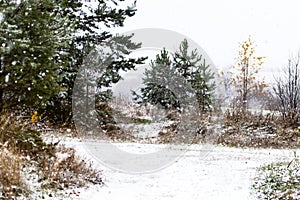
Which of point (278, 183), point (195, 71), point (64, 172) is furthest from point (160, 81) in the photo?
point (64, 172)

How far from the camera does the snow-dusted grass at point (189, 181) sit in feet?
23.0

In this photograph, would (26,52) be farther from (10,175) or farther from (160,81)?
(160,81)

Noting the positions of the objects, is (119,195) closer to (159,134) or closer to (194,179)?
(194,179)

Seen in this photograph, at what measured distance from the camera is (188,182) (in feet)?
26.4

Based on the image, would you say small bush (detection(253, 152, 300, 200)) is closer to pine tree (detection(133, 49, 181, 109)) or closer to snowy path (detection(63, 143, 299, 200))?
snowy path (detection(63, 143, 299, 200))

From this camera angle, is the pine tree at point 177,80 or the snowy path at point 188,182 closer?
the snowy path at point 188,182

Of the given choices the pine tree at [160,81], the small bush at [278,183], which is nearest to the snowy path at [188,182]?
the small bush at [278,183]

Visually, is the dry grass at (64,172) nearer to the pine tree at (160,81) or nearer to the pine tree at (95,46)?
the pine tree at (95,46)

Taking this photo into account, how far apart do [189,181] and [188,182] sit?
0.32 feet

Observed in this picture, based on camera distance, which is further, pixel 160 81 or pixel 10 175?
pixel 160 81

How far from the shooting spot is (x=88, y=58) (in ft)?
58.6

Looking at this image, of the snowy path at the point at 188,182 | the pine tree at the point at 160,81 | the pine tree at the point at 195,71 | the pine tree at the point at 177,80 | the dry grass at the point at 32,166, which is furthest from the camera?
the pine tree at the point at 160,81

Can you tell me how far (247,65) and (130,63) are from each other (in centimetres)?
1258

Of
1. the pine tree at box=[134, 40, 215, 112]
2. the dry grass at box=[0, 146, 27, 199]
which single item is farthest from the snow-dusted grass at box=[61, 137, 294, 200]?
the pine tree at box=[134, 40, 215, 112]
